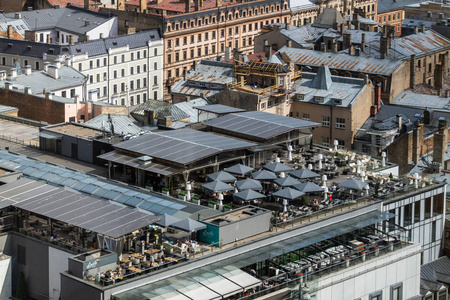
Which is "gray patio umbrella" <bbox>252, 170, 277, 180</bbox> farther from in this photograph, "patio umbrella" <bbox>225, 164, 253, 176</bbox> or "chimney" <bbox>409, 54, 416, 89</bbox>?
"chimney" <bbox>409, 54, 416, 89</bbox>

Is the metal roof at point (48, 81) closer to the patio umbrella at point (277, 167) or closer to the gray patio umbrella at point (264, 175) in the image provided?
the patio umbrella at point (277, 167)

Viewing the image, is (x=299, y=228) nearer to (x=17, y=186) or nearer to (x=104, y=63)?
(x=17, y=186)

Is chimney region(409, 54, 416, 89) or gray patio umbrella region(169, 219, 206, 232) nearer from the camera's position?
gray patio umbrella region(169, 219, 206, 232)

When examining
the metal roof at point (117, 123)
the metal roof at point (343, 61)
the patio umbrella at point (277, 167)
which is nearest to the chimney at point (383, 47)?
the metal roof at point (343, 61)

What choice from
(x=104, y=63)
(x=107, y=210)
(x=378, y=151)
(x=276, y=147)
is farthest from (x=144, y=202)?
(x=104, y=63)

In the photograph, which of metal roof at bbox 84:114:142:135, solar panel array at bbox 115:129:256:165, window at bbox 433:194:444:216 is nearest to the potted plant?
solar panel array at bbox 115:129:256:165
